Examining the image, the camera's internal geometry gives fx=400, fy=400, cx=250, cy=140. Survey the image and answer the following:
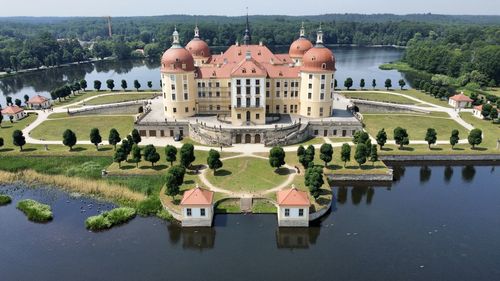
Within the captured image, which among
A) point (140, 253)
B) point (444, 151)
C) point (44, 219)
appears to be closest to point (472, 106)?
point (444, 151)

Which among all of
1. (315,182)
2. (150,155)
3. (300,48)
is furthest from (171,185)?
(300,48)

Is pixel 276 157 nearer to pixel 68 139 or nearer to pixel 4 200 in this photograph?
pixel 68 139

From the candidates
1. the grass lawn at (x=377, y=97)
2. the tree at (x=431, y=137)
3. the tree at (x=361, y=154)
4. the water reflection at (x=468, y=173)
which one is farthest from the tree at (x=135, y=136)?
the grass lawn at (x=377, y=97)

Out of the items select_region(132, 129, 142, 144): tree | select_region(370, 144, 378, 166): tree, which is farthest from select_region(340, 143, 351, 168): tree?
select_region(132, 129, 142, 144): tree

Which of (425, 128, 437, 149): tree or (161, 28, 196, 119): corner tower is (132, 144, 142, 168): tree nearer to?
(161, 28, 196, 119): corner tower

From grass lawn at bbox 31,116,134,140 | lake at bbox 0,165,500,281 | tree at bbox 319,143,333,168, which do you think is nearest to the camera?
lake at bbox 0,165,500,281

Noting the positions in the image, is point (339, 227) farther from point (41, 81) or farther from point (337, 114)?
point (41, 81)
